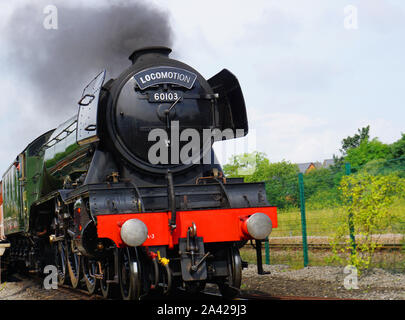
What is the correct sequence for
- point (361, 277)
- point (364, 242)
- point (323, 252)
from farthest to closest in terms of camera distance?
point (323, 252)
point (364, 242)
point (361, 277)

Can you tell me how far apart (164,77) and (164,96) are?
0.26m

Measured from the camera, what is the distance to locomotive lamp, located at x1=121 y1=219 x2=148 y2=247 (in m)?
5.45

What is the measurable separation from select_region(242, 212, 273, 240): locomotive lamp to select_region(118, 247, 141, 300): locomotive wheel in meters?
1.30

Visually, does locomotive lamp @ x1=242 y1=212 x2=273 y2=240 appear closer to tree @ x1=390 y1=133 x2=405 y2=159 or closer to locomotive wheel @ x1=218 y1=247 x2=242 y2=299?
locomotive wheel @ x1=218 y1=247 x2=242 y2=299

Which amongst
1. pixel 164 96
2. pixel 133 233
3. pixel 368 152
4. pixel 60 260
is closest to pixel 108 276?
pixel 133 233

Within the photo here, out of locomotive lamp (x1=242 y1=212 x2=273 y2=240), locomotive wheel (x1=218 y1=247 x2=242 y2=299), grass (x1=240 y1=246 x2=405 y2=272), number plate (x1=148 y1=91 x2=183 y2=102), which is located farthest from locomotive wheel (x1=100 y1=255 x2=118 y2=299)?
grass (x1=240 y1=246 x2=405 y2=272)

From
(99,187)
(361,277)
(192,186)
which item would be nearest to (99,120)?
(99,187)

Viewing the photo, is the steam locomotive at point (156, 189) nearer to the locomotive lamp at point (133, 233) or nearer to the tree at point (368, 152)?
the locomotive lamp at point (133, 233)

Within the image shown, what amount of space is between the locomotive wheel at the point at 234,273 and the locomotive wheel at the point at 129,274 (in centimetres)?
113

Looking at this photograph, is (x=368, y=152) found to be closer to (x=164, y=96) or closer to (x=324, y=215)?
(x=324, y=215)

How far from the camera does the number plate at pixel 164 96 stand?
6.73m

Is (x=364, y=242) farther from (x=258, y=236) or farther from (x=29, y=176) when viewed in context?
(x=29, y=176)

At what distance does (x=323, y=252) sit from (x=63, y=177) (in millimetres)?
5630
